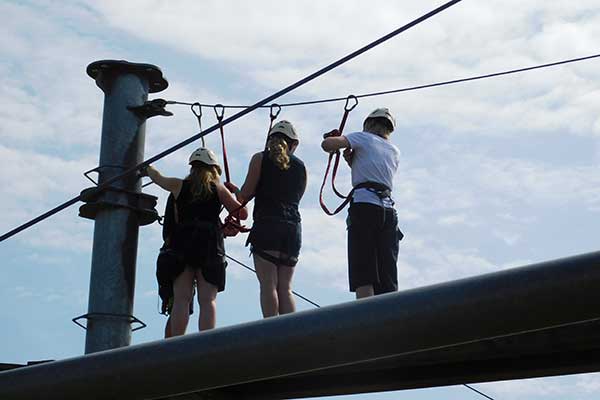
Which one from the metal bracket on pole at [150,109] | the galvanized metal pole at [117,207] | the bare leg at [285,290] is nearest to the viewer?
the galvanized metal pole at [117,207]

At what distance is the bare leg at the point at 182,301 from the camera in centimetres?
714

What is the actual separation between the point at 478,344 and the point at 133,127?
3344 millimetres

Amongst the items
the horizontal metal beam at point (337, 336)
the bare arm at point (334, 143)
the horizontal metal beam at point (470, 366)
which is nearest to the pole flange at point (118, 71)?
the bare arm at point (334, 143)

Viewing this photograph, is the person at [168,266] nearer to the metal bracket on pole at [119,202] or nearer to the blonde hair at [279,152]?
the metal bracket on pole at [119,202]

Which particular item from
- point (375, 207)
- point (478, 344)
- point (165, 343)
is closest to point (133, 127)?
point (375, 207)

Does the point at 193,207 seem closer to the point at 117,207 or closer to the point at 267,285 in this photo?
the point at 117,207

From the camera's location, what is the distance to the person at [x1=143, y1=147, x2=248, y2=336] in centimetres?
719

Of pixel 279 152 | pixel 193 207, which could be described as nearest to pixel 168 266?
pixel 193 207

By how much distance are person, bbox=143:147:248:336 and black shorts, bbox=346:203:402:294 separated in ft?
2.63

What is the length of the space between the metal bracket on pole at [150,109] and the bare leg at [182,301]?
3.59 feet

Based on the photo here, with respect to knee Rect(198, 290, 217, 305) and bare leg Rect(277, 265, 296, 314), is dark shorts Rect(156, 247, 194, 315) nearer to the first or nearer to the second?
knee Rect(198, 290, 217, 305)

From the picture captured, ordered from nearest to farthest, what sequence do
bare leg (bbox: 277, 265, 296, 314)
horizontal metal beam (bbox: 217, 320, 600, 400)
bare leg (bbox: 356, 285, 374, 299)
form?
horizontal metal beam (bbox: 217, 320, 600, 400) < bare leg (bbox: 356, 285, 374, 299) < bare leg (bbox: 277, 265, 296, 314)

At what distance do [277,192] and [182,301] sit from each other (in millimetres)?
952

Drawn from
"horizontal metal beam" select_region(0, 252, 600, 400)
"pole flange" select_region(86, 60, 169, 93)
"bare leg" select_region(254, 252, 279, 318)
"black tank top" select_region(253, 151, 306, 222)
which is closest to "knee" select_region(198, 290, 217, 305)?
"bare leg" select_region(254, 252, 279, 318)
